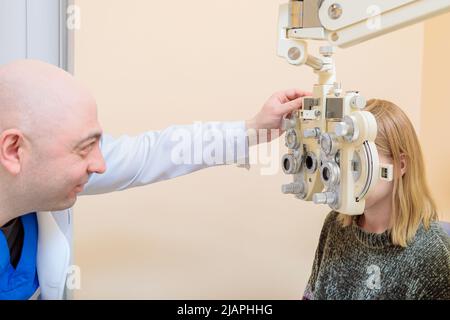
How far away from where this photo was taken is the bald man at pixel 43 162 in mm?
716

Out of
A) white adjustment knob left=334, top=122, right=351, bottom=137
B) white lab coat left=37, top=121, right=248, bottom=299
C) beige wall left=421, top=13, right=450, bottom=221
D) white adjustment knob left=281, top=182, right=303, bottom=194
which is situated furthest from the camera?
beige wall left=421, top=13, right=450, bottom=221

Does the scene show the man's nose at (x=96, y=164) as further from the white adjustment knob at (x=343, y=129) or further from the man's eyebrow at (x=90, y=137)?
the white adjustment knob at (x=343, y=129)

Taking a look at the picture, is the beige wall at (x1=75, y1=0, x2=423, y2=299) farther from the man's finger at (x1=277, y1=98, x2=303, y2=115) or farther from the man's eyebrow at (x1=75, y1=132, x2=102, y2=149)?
the man's eyebrow at (x1=75, y1=132, x2=102, y2=149)

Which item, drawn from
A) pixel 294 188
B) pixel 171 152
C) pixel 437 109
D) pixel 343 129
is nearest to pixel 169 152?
pixel 171 152

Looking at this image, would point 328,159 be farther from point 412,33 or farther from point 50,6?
Answer: point 412,33

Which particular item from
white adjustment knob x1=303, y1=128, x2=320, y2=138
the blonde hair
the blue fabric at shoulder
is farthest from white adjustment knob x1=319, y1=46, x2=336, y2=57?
the blue fabric at shoulder

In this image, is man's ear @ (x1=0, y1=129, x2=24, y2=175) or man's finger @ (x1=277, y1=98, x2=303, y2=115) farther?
man's finger @ (x1=277, y1=98, x2=303, y2=115)

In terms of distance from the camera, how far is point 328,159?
736 mm

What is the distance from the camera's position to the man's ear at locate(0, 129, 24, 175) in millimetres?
712

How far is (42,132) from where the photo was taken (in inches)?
28.3

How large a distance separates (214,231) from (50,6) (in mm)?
824

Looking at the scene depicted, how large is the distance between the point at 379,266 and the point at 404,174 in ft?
0.73

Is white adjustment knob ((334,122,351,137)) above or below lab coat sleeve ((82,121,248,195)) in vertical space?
above

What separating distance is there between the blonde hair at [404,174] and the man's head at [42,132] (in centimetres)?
65
